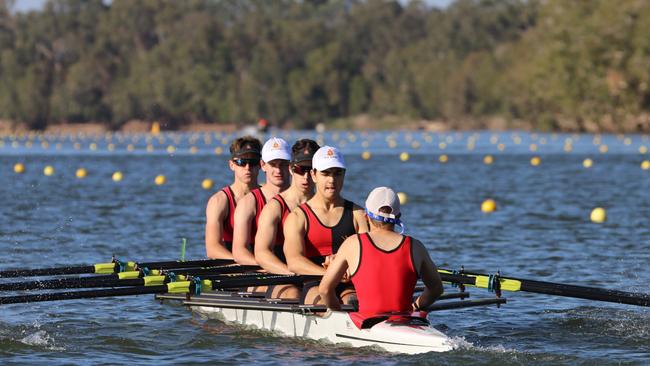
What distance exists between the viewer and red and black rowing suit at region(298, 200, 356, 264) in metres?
11.4

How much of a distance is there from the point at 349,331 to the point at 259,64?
407 ft

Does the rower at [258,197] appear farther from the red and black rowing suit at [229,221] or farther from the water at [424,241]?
the water at [424,241]

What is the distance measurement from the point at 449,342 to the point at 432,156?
43.3 metres

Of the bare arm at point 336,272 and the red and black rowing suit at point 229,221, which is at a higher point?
the red and black rowing suit at point 229,221

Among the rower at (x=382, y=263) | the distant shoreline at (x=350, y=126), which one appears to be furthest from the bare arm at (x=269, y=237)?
the distant shoreline at (x=350, y=126)

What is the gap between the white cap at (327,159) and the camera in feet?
35.6

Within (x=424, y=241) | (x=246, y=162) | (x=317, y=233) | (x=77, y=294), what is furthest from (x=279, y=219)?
(x=424, y=241)

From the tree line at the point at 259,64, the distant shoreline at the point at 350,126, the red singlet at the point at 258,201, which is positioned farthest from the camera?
the tree line at the point at 259,64

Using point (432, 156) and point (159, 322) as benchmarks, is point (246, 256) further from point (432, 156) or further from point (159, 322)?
point (432, 156)

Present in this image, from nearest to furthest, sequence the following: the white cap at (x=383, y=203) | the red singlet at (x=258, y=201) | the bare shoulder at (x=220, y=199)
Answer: the white cap at (x=383, y=203), the red singlet at (x=258, y=201), the bare shoulder at (x=220, y=199)

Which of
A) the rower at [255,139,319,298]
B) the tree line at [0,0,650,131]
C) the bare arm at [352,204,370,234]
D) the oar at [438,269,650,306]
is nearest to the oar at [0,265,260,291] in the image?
the rower at [255,139,319,298]

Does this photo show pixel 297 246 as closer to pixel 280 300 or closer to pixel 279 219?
pixel 280 300

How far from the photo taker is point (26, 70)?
134125mm

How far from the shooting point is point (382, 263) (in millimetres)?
9914
